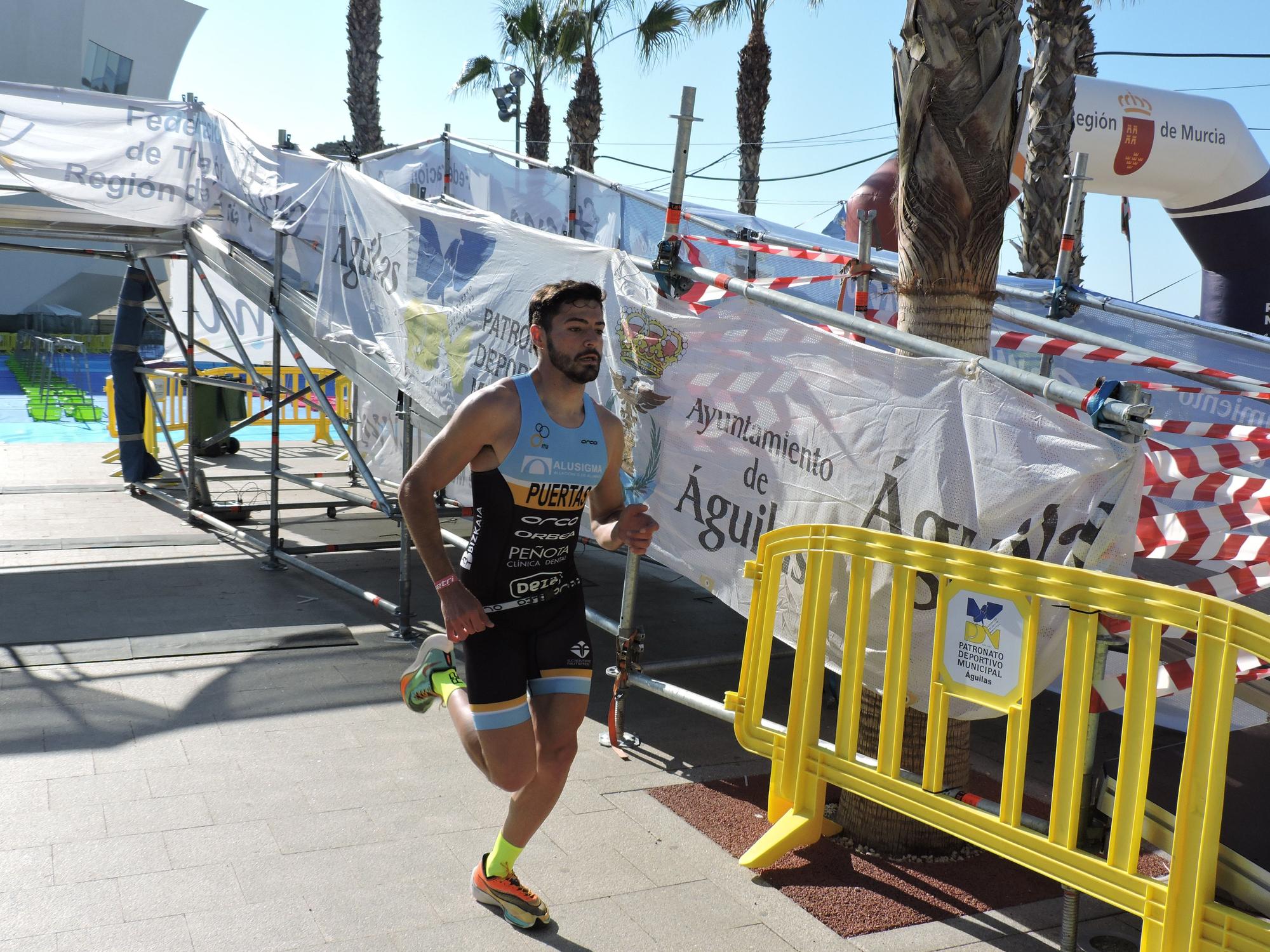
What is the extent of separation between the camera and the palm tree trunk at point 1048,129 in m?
12.8

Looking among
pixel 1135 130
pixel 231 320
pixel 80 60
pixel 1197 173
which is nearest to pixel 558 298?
pixel 231 320

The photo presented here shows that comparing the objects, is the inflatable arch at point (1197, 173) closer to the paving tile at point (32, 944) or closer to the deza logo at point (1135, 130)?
the deza logo at point (1135, 130)

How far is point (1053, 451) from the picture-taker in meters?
3.53

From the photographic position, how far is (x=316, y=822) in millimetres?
4324

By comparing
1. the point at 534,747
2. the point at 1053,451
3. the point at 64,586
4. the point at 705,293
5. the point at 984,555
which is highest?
the point at 705,293

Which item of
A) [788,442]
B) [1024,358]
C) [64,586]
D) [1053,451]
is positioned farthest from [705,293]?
[64,586]

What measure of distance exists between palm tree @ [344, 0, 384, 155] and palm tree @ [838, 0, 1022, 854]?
2246cm

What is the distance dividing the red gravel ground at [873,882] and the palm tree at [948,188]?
0.15m

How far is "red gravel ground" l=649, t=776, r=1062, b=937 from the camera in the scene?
3820 millimetres

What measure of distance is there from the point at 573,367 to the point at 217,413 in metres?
12.1

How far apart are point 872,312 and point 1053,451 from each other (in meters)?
3.91

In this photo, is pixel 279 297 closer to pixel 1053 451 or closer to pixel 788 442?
pixel 788 442

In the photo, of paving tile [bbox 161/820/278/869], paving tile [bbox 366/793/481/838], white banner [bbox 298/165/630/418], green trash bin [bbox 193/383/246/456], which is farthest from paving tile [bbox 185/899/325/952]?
green trash bin [bbox 193/383/246/456]

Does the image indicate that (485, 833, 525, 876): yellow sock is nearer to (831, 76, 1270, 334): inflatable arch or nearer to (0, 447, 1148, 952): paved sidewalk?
(0, 447, 1148, 952): paved sidewalk
